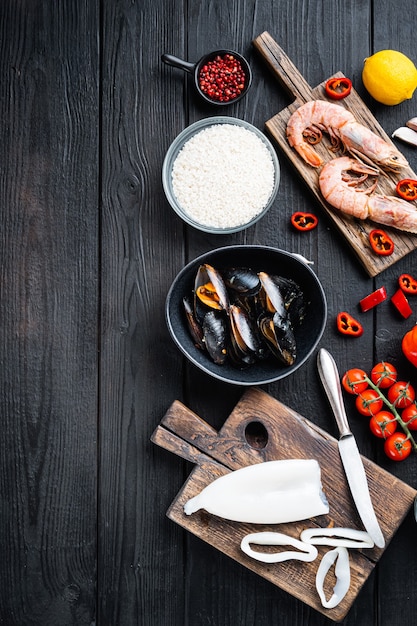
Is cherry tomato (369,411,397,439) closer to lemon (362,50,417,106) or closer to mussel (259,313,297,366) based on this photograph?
mussel (259,313,297,366)

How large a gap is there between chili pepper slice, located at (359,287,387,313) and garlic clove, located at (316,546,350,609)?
0.63m

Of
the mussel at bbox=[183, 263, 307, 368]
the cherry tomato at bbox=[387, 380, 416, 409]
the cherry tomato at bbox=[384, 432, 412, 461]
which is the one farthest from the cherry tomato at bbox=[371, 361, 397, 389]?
the mussel at bbox=[183, 263, 307, 368]

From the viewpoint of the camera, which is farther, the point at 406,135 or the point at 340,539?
the point at 406,135

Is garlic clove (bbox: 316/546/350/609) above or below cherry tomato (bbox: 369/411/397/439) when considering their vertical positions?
below

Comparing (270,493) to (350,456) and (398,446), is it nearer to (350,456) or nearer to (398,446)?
(350,456)

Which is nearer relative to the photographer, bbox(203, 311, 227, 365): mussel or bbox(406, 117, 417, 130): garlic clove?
bbox(203, 311, 227, 365): mussel

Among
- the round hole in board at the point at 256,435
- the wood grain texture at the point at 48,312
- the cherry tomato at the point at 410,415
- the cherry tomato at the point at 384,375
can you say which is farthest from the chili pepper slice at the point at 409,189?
the wood grain texture at the point at 48,312

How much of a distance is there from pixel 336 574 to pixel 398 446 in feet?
1.18

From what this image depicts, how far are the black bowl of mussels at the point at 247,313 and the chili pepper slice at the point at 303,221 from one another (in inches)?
5.3

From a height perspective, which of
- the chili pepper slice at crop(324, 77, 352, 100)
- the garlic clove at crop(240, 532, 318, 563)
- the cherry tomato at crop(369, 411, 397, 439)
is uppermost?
the chili pepper slice at crop(324, 77, 352, 100)

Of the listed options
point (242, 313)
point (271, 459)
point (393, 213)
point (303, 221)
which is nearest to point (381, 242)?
point (393, 213)

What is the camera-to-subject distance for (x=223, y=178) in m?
1.75

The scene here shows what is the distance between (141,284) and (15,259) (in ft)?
1.13

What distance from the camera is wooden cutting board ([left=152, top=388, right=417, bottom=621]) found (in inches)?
68.8
